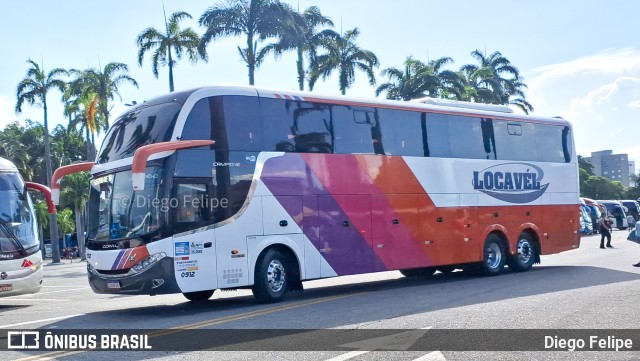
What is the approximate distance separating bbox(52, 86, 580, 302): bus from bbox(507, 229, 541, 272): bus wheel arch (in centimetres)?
23

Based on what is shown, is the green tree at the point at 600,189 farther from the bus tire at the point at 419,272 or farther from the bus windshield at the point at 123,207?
the bus windshield at the point at 123,207

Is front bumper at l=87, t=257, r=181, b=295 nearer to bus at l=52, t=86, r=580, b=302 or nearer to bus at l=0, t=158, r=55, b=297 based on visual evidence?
bus at l=52, t=86, r=580, b=302

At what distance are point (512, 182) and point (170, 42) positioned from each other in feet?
85.3

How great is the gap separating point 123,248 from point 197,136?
242cm

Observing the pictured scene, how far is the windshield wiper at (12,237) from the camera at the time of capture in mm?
16531

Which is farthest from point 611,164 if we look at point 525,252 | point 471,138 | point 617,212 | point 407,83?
point 471,138

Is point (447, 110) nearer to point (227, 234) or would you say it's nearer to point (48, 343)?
point (227, 234)

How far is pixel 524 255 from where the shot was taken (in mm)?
20828

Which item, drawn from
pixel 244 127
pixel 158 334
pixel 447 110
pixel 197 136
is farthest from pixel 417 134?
pixel 158 334

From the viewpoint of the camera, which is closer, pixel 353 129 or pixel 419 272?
pixel 353 129

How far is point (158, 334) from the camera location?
10.5 m

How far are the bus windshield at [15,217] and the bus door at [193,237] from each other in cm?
565
